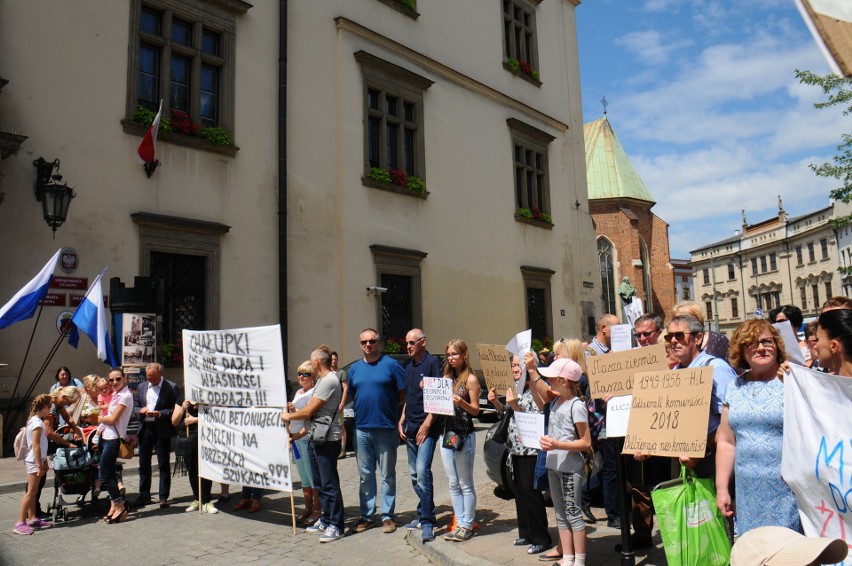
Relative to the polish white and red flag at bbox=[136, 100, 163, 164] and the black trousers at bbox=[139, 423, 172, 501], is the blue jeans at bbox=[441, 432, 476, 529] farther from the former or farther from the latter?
the polish white and red flag at bbox=[136, 100, 163, 164]

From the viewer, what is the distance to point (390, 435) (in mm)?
7297

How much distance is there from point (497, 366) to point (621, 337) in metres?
1.60

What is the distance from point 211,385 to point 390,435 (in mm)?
2441

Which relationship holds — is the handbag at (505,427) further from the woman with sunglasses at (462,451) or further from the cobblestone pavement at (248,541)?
the cobblestone pavement at (248,541)

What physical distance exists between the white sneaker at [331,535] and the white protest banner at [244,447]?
62 cm

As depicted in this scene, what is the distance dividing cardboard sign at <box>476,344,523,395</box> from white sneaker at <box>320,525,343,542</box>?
6.99 ft

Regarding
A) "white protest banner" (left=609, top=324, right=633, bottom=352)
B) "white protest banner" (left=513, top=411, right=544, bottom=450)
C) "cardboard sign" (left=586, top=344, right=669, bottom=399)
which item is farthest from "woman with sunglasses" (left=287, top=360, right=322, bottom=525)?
"white protest banner" (left=609, top=324, right=633, bottom=352)

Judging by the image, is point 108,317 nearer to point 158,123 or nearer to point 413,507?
point 158,123

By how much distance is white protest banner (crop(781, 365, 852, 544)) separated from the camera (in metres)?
3.61

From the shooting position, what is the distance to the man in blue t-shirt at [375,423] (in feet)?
23.9

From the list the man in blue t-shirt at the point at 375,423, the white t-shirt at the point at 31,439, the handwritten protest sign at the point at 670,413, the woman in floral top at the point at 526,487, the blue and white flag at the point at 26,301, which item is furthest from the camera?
the blue and white flag at the point at 26,301

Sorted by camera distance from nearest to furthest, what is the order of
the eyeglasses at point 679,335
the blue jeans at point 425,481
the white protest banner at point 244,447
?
the eyeglasses at point 679,335 → the blue jeans at point 425,481 → the white protest banner at point 244,447

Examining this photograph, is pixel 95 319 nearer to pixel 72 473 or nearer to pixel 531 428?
pixel 72 473

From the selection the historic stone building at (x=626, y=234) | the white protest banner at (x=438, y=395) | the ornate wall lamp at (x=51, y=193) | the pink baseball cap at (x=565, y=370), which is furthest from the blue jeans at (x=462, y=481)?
the historic stone building at (x=626, y=234)
